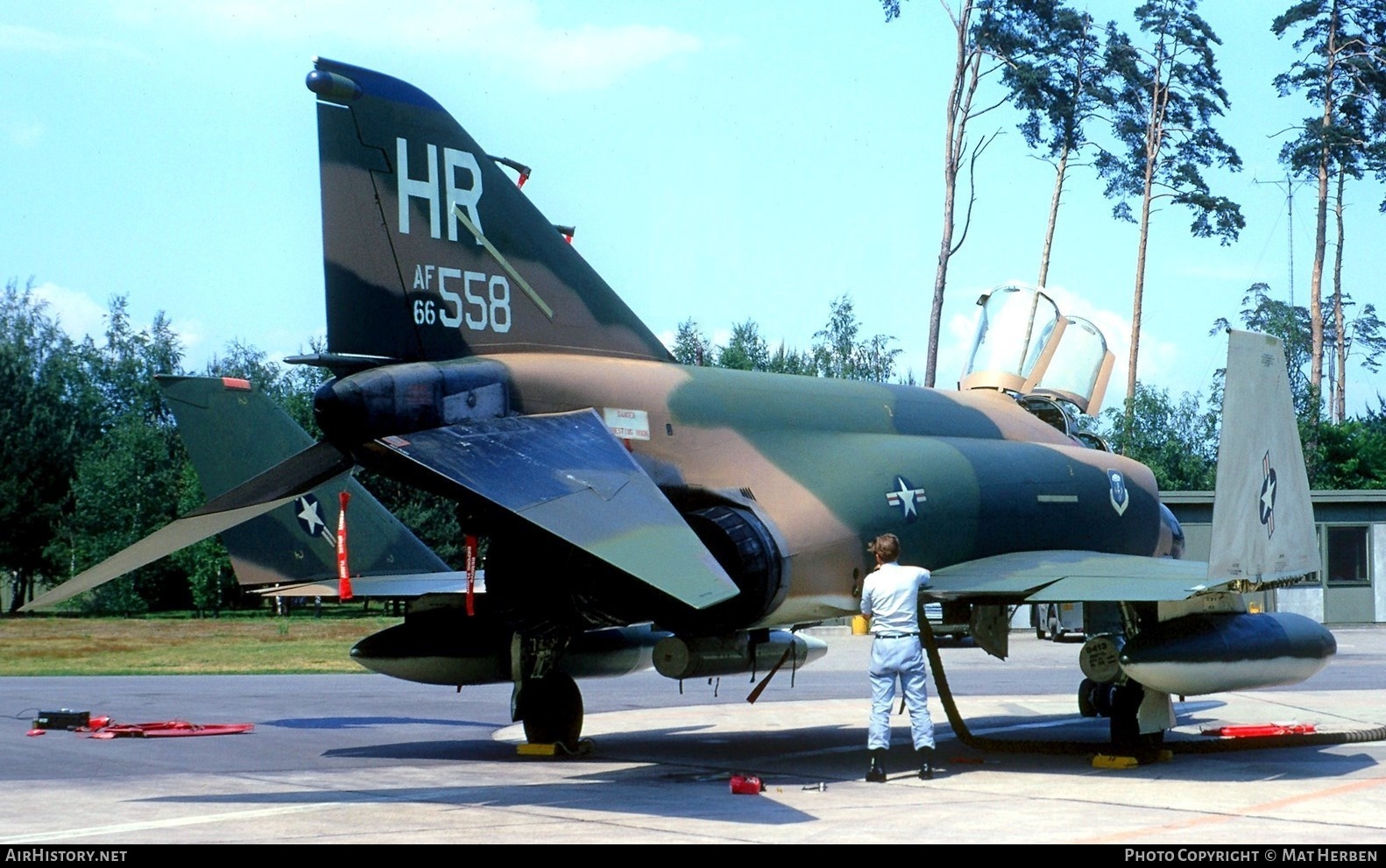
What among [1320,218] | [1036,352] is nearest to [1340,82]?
[1320,218]

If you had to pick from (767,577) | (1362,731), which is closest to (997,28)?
(1362,731)

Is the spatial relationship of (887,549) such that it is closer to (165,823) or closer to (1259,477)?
(1259,477)

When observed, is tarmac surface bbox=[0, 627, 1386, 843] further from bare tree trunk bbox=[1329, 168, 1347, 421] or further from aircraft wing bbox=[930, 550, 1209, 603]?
bare tree trunk bbox=[1329, 168, 1347, 421]

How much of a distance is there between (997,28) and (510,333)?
31.0 m

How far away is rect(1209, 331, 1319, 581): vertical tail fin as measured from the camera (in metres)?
9.71

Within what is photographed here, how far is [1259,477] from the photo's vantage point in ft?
33.0

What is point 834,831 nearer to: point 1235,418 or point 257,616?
point 1235,418

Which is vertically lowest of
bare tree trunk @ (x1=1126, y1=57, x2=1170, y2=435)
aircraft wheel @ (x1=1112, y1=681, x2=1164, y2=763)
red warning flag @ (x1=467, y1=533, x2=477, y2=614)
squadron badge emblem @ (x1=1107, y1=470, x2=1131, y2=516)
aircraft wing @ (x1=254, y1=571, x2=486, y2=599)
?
aircraft wheel @ (x1=1112, y1=681, x2=1164, y2=763)

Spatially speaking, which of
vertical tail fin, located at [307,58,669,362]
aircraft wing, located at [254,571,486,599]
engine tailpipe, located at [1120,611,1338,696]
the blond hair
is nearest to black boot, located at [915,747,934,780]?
the blond hair

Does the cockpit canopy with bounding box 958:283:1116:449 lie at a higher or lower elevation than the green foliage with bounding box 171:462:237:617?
higher

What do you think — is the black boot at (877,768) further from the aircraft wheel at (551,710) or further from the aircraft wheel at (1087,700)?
the aircraft wheel at (1087,700)

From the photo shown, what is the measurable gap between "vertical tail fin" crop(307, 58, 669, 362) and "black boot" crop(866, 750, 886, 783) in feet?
11.8

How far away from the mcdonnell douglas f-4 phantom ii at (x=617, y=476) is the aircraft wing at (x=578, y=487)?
0.07 feet

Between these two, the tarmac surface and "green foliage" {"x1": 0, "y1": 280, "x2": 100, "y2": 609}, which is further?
"green foliage" {"x1": 0, "y1": 280, "x2": 100, "y2": 609}
